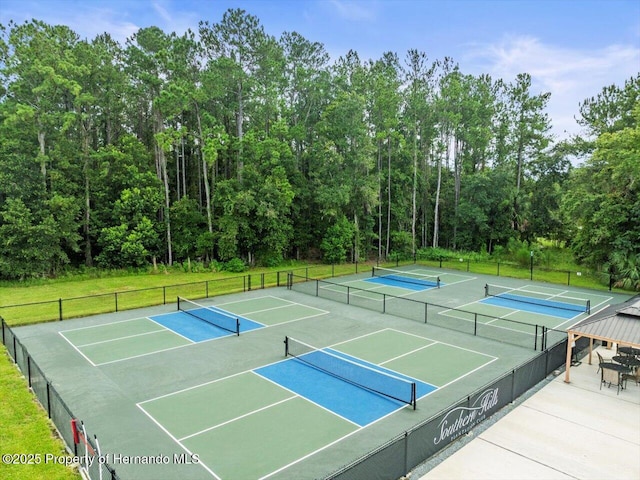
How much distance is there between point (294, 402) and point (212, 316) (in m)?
9.39

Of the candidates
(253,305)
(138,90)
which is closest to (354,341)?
(253,305)

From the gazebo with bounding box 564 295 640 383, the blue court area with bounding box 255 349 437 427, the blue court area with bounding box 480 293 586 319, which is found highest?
the gazebo with bounding box 564 295 640 383

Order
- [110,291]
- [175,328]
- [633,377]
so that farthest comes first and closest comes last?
[110,291] → [175,328] → [633,377]

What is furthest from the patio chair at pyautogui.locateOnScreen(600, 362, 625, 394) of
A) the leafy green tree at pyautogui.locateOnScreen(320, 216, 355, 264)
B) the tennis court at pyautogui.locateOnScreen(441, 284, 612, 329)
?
the leafy green tree at pyautogui.locateOnScreen(320, 216, 355, 264)

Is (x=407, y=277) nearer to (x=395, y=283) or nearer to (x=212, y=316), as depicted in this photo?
(x=395, y=283)

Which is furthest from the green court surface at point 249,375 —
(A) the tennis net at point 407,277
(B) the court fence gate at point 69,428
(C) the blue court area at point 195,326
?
(A) the tennis net at point 407,277

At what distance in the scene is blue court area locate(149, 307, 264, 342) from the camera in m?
17.0

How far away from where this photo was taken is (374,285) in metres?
28.0

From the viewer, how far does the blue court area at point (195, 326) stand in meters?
17.0

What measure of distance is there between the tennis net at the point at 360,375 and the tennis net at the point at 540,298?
45.7 feet

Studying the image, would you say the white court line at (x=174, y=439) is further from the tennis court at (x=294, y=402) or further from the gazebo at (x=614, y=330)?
the gazebo at (x=614, y=330)

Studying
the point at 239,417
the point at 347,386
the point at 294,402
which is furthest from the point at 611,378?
the point at 239,417

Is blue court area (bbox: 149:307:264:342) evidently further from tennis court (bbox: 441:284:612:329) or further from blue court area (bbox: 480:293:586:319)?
blue court area (bbox: 480:293:586:319)

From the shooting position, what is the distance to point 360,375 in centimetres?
1249
